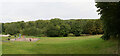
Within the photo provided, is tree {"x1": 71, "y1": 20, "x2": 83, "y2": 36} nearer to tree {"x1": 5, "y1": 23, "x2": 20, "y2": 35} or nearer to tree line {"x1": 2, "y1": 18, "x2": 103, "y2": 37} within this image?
Result: tree line {"x1": 2, "y1": 18, "x2": 103, "y2": 37}

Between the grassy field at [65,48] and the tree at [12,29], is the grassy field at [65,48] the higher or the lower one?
the lower one

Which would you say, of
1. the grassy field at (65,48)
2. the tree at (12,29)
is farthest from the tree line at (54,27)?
the grassy field at (65,48)

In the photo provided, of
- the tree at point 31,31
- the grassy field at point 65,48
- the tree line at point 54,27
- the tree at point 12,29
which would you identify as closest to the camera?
the grassy field at point 65,48

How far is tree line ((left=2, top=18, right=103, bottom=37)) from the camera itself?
25984 mm

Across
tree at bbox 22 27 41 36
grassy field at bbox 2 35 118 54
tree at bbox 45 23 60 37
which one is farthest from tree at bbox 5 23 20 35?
grassy field at bbox 2 35 118 54

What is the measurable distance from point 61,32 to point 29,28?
12.1m

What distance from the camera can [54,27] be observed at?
109 feet

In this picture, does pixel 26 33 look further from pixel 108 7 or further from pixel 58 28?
pixel 108 7

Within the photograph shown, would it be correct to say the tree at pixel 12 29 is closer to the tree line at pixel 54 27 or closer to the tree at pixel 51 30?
the tree line at pixel 54 27

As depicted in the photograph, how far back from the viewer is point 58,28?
3344cm

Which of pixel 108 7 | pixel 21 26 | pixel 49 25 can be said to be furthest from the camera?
pixel 49 25

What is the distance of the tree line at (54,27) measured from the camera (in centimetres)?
2598

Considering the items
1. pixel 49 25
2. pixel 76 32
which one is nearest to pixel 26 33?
pixel 49 25

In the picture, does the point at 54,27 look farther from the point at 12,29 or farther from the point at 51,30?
the point at 12,29
